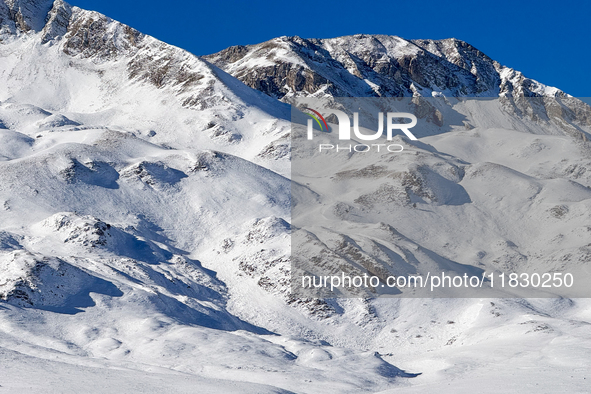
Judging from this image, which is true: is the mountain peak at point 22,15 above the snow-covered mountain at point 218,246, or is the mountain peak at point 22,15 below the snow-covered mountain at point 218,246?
above

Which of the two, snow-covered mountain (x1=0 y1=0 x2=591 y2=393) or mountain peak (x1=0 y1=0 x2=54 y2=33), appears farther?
mountain peak (x1=0 y1=0 x2=54 y2=33)

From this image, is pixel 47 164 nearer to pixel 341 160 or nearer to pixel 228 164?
pixel 228 164

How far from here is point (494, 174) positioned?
103750 millimetres

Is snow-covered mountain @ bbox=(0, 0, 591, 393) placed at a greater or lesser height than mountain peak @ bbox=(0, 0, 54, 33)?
lesser

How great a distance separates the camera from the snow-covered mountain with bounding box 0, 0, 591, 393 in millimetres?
47969

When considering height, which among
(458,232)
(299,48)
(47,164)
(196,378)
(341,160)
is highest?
(299,48)

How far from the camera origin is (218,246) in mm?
81875

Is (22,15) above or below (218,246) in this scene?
above

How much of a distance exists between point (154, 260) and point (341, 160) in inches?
1927

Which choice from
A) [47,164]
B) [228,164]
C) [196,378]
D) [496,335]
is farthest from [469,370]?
[47,164]

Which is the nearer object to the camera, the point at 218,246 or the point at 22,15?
the point at 218,246

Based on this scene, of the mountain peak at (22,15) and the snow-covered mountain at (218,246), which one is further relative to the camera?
the mountain peak at (22,15)

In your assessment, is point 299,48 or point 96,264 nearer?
point 96,264

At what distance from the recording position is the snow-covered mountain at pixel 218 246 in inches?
1889
